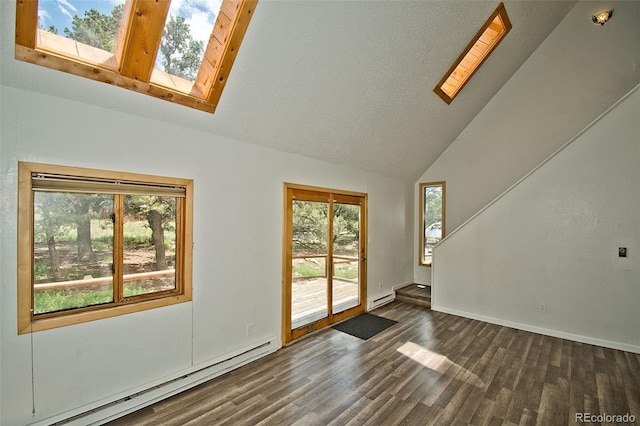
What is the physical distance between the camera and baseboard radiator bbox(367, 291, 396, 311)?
16.3 ft

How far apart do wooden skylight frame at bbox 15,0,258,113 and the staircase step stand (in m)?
4.81

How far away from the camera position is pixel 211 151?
2812 mm

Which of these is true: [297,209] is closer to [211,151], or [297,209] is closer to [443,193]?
[211,151]

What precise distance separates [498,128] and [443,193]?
5.15 feet

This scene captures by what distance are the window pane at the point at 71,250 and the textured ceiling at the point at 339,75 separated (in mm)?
810

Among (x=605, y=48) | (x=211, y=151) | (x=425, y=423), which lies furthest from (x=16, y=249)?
(x=605, y=48)

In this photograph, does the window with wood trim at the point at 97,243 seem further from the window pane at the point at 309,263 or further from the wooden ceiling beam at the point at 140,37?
the window pane at the point at 309,263

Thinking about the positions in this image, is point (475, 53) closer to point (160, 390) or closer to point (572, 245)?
point (572, 245)

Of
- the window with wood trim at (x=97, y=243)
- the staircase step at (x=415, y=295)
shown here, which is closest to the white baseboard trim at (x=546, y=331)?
the staircase step at (x=415, y=295)

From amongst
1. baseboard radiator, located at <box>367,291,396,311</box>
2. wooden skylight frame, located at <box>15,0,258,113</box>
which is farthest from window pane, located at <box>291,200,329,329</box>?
wooden skylight frame, located at <box>15,0,258,113</box>

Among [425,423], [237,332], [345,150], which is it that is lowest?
[425,423]

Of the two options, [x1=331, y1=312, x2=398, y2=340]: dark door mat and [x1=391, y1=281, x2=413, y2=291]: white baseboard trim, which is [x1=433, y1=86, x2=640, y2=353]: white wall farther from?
[x1=331, y1=312, x2=398, y2=340]: dark door mat

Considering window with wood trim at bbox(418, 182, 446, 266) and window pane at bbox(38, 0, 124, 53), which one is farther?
window with wood trim at bbox(418, 182, 446, 266)

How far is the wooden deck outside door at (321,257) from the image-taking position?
3.63 metres
